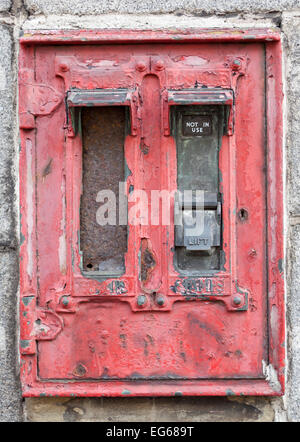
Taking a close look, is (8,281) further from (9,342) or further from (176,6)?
(176,6)

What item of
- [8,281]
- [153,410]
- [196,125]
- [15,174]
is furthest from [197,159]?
[153,410]

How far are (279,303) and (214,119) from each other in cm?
71

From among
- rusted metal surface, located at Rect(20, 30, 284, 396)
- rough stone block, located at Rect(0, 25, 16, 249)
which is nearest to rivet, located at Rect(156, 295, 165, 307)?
rusted metal surface, located at Rect(20, 30, 284, 396)

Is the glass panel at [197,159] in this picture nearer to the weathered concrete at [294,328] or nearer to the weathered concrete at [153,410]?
the weathered concrete at [294,328]

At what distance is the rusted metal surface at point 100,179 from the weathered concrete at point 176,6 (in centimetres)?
39

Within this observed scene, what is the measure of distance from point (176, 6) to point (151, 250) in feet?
3.02

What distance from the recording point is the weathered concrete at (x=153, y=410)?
5.22 ft

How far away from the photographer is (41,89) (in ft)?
5.04

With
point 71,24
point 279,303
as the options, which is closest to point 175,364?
point 279,303

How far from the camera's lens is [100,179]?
158 centimetres

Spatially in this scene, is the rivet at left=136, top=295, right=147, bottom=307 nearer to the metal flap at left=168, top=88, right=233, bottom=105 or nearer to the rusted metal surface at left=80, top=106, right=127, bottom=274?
the rusted metal surface at left=80, top=106, right=127, bottom=274

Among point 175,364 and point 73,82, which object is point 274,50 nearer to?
point 73,82

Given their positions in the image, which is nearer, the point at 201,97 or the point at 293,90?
the point at 201,97

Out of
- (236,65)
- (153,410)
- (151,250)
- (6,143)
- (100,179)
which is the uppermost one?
(236,65)
